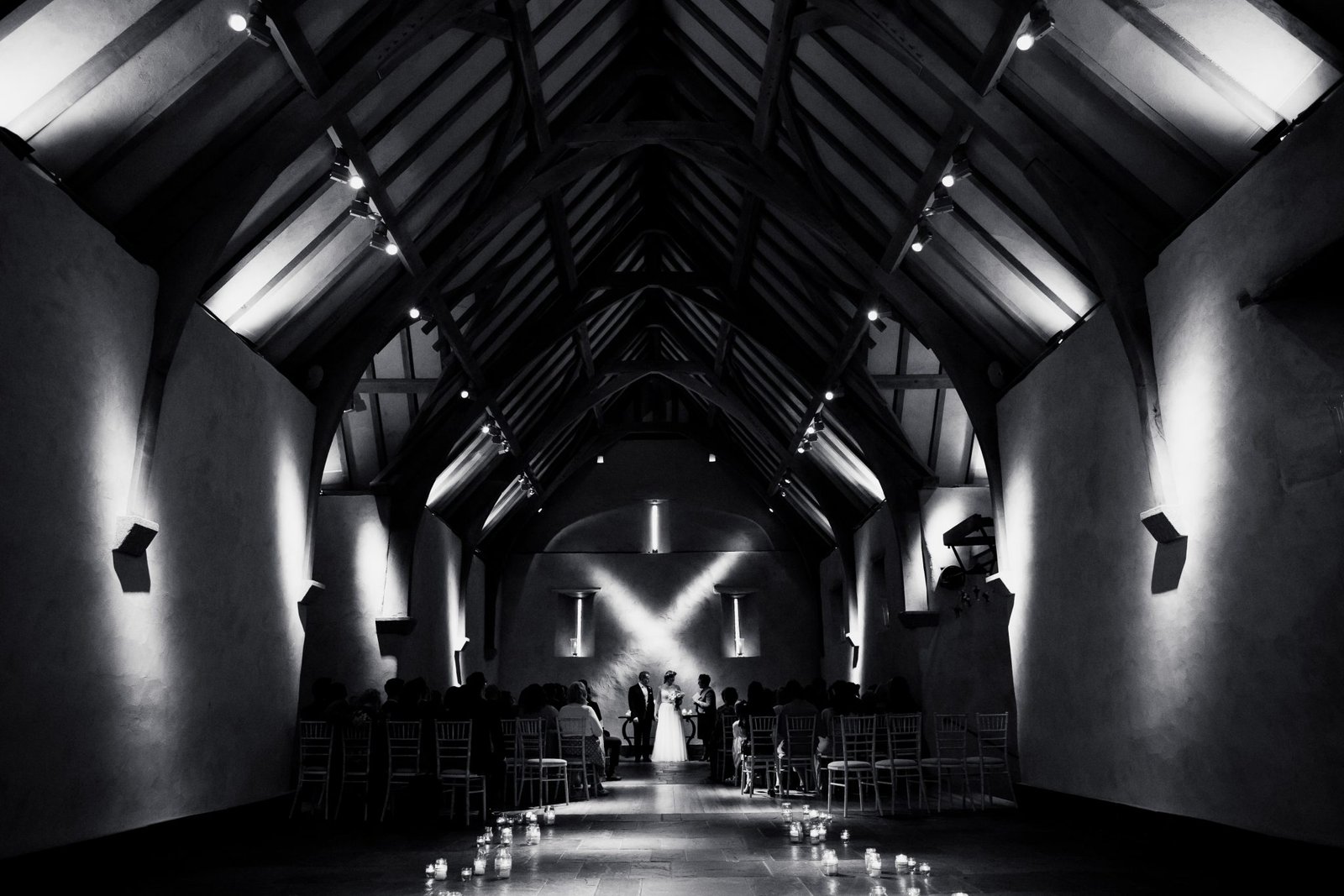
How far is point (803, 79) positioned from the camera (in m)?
7.54

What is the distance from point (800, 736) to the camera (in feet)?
30.2

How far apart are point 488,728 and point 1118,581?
525 centimetres

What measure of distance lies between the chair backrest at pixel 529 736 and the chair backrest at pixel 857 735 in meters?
2.72

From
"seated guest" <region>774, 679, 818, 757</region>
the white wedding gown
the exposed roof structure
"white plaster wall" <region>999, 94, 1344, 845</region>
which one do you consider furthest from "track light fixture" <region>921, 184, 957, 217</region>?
the white wedding gown

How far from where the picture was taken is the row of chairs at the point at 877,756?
7.83m

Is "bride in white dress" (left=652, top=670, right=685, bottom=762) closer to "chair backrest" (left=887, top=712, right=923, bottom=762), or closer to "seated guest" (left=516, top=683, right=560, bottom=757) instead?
"seated guest" (left=516, top=683, right=560, bottom=757)

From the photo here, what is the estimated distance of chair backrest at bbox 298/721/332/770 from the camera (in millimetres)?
7871

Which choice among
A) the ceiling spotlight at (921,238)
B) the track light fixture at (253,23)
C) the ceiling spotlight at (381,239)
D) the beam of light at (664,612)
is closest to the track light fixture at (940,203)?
the ceiling spotlight at (921,238)

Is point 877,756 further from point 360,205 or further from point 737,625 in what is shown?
point 737,625

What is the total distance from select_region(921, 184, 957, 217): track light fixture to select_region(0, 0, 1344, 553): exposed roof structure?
0.02 metres

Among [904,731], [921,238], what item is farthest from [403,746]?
[921,238]

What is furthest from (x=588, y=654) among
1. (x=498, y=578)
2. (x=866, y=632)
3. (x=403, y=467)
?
(x=403, y=467)

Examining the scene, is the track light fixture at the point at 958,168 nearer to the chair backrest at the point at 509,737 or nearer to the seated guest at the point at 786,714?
the seated guest at the point at 786,714

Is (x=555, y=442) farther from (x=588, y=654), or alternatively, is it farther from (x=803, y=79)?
(x=803, y=79)
